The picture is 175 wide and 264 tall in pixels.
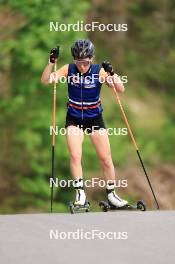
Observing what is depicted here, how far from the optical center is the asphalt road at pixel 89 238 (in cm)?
697

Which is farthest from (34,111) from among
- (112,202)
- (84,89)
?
(84,89)

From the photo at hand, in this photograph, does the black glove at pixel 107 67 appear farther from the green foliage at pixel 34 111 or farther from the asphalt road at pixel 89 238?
the green foliage at pixel 34 111

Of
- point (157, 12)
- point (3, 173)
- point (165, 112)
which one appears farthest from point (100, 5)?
point (3, 173)

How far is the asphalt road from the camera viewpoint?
697 cm

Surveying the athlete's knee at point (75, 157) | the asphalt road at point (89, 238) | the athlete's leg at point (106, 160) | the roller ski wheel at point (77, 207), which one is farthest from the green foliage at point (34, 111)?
the asphalt road at point (89, 238)

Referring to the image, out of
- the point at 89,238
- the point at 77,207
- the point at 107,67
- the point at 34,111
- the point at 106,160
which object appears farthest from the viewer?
the point at 34,111

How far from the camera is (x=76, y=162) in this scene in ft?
31.1

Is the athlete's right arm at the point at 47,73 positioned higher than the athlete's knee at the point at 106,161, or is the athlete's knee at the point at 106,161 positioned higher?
the athlete's right arm at the point at 47,73

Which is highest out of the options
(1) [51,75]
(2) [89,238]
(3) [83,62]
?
(3) [83,62]

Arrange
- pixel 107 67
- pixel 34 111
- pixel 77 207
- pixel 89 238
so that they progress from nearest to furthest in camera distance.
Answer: pixel 89 238 → pixel 107 67 → pixel 77 207 → pixel 34 111

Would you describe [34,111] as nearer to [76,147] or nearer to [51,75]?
[76,147]

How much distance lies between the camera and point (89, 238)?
786cm

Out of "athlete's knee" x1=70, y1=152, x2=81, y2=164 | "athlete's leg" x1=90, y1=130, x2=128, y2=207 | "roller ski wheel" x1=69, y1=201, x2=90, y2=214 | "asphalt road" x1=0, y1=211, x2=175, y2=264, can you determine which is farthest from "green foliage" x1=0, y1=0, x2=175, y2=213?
"asphalt road" x1=0, y1=211, x2=175, y2=264

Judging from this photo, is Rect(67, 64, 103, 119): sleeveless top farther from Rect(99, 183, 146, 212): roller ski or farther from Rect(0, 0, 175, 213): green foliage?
Rect(0, 0, 175, 213): green foliage
